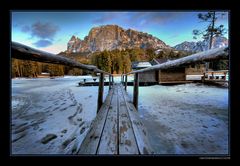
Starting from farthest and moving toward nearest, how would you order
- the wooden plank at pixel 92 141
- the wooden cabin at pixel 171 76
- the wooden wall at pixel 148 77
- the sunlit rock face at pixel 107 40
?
the wooden wall at pixel 148 77
the wooden cabin at pixel 171 76
the sunlit rock face at pixel 107 40
the wooden plank at pixel 92 141

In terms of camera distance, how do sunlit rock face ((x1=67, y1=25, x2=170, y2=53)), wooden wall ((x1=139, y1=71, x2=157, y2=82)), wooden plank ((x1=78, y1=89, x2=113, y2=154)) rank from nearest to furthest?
wooden plank ((x1=78, y1=89, x2=113, y2=154)) → sunlit rock face ((x1=67, y1=25, x2=170, y2=53)) → wooden wall ((x1=139, y1=71, x2=157, y2=82))

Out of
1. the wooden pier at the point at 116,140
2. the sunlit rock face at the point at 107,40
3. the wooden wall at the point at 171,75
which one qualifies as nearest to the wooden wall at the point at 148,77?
the wooden wall at the point at 171,75

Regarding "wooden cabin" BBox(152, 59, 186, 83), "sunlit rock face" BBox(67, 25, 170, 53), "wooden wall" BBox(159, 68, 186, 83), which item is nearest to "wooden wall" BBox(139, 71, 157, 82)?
"wooden cabin" BBox(152, 59, 186, 83)

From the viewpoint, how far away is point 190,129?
2.37 metres

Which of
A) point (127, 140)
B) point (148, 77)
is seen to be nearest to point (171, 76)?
point (148, 77)

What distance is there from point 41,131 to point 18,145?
0.51 m

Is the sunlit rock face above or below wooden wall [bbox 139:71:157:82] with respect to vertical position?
above

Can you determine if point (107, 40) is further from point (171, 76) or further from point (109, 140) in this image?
point (109, 140)

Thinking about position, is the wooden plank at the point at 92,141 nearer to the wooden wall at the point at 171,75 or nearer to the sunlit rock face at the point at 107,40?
the sunlit rock face at the point at 107,40

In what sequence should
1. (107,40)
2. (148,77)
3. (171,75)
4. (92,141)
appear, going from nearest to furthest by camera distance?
1. (92,141)
2. (171,75)
3. (148,77)
4. (107,40)

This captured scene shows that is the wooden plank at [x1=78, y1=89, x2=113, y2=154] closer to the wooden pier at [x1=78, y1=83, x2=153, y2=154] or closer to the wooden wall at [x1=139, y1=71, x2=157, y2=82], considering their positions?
the wooden pier at [x1=78, y1=83, x2=153, y2=154]

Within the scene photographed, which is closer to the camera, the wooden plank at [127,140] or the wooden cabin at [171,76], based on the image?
the wooden plank at [127,140]
